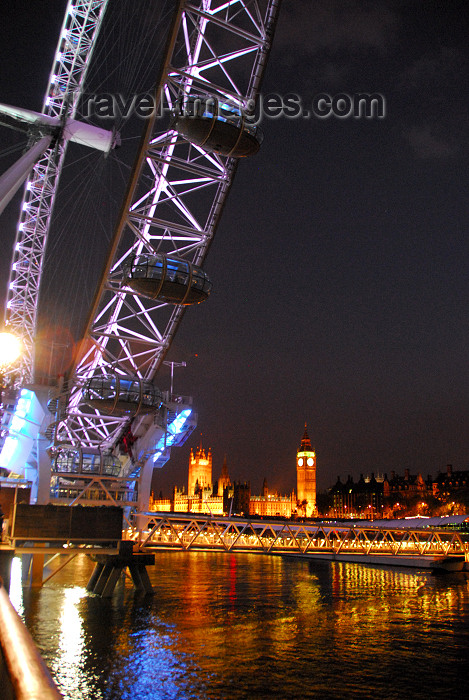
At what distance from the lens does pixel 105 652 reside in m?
21.1

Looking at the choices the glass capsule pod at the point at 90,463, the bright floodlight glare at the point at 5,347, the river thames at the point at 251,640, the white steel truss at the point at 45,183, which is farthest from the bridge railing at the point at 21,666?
the glass capsule pod at the point at 90,463

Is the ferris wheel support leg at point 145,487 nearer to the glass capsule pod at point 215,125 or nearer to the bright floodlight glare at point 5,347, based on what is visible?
the bright floodlight glare at point 5,347

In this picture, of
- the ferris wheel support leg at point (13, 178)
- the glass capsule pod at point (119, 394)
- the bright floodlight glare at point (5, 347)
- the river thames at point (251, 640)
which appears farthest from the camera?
the bright floodlight glare at point (5, 347)

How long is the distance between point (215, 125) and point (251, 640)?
17.2m

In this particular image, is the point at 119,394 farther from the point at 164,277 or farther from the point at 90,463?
the point at 90,463

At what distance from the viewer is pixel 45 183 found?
124 ft

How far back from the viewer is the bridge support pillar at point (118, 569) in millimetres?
33469

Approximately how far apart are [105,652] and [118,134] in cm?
2132

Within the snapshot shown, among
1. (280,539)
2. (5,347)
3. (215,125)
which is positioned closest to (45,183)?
(5,347)

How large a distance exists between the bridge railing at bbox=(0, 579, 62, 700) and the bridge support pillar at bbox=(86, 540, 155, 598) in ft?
106

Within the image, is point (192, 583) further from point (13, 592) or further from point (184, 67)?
point (184, 67)

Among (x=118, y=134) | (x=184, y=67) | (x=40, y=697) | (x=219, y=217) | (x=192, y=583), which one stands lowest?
(x=192, y=583)

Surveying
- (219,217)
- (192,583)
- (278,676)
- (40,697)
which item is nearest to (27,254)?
(219,217)

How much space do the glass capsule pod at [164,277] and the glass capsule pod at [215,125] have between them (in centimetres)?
411
